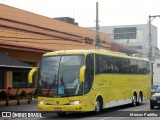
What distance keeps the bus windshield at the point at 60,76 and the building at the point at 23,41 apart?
17.0ft

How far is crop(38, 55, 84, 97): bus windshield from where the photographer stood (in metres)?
18.9

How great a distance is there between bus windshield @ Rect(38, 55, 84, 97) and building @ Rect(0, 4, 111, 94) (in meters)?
5.18

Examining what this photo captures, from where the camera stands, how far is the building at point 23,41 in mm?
29158

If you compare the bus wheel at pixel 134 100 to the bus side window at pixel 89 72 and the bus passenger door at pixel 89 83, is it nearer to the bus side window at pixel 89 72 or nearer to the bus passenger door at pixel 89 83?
the bus passenger door at pixel 89 83

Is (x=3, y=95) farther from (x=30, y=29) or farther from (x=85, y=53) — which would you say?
→ (x=85, y=53)

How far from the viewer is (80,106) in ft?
61.5

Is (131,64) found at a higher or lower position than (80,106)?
higher

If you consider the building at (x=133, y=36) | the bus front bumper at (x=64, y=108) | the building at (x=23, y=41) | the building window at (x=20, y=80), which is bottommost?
the bus front bumper at (x=64, y=108)

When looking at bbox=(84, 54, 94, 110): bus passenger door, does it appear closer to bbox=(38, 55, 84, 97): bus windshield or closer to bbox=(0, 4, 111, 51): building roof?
bbox=(38, 55, 84, 97): bus windshield

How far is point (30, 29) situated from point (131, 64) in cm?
1089

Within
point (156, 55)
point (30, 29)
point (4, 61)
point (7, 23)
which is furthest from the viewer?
point (156, 55)

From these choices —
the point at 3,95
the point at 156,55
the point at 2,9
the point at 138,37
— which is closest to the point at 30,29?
the point at 2,9

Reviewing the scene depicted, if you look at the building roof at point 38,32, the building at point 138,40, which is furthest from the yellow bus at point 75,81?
the building at point 138,40

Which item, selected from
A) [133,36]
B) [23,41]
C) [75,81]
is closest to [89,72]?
[75,81]
